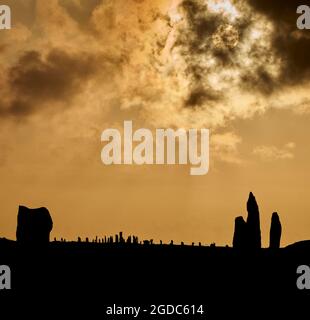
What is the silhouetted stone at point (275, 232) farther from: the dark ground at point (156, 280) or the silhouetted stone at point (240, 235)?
the silhouetted stone at point (240, 235)

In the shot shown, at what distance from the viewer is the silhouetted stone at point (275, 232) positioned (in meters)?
62.6

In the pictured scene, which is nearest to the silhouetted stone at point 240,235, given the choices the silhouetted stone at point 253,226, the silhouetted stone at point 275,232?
the silhouetted stone at point 253,226

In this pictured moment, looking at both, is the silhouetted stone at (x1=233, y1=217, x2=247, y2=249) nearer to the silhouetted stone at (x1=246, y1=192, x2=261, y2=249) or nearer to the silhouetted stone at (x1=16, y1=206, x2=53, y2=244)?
the silhouetted stone at (x1=246, y1=192, x2=261, y2=249)

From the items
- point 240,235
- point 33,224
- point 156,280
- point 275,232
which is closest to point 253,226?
point 240,235

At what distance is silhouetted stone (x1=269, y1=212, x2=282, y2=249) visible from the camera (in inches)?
2464

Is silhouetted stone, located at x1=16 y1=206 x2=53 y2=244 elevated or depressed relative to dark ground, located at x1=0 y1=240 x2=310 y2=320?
elevated

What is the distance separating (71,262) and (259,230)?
14413 millimetres

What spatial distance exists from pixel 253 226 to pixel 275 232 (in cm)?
246

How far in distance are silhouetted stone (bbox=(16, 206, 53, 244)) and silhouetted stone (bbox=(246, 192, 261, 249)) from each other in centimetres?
1484

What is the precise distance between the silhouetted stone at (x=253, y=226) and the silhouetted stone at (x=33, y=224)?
14.8 meters

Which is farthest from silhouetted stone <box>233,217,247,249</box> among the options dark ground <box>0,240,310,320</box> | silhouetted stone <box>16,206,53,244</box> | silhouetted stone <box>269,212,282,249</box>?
silhouetted stone <box>16,206,53,244</box>
